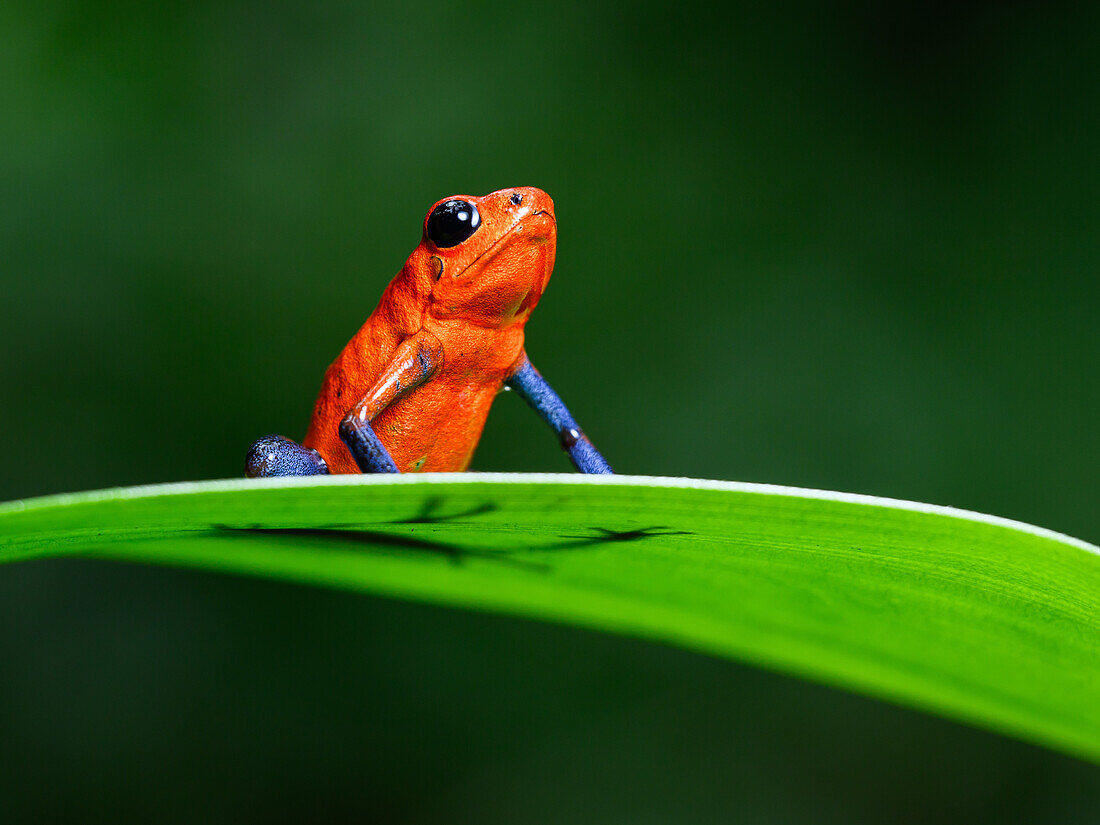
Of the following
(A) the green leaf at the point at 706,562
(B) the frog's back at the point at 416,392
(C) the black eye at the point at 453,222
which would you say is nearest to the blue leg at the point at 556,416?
(B) the frog's back at the point at 416,392

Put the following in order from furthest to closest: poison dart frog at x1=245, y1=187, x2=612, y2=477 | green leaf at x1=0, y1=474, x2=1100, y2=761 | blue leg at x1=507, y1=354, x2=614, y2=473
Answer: blue leg at x1=507, y1=354, x2=614, y2=473, poison dart frog at x1=245, y1=187, x2=612, y2=477, green leaf at x1=0, y1=474, x2=1100, y2=761

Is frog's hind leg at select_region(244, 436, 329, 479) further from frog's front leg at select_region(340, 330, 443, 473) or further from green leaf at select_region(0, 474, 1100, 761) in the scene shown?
green leaf at select_region(0, 474, 1100, 761)

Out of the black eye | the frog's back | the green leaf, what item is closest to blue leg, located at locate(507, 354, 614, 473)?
the frog's back

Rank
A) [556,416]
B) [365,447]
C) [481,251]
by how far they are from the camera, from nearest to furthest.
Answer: [365,447] < [481,251] < [556,416]

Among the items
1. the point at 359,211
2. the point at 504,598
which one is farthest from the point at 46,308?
the point at 504,598

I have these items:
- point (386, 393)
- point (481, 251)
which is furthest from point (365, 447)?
point (481, 251)

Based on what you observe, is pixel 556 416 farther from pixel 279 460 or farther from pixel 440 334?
pixel 279 460
